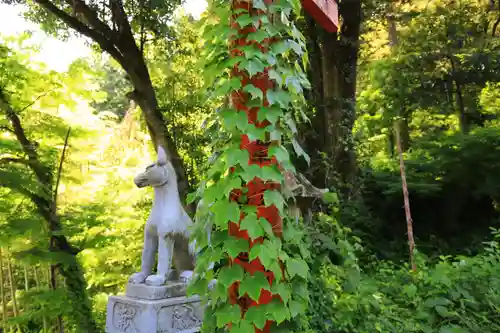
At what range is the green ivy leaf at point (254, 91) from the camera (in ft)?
5.66

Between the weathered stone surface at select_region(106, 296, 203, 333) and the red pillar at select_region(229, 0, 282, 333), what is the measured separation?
1.00m

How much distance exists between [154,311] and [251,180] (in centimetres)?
130

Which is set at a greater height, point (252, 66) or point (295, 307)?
point (252, 66)

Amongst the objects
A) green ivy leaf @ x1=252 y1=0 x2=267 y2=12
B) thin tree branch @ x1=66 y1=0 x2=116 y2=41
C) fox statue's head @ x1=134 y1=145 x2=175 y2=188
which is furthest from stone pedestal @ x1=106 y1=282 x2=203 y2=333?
thin tree branch @ x1=66 y1=0 x2=116 y2=41

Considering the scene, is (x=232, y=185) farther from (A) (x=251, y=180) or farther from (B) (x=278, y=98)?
(B) (x=278, y=98)

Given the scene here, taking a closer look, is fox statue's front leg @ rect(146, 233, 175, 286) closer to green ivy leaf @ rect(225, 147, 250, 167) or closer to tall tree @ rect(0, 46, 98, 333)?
green ivy leaf @ rect(225, 147, 250, 167)

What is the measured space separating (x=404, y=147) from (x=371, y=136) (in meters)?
0.92

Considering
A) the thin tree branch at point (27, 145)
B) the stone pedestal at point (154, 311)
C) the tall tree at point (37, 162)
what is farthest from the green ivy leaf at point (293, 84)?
the thin tree branch at point (27, 145)

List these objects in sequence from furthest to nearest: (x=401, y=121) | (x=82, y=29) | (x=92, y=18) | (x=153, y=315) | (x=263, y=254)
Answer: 1. (x=401, y=121)
2. (x=92, y=18)
3. (x=82, y=29)
4. (x=153, y=315)
5. (x=263, y=254)

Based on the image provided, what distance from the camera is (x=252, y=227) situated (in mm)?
1672

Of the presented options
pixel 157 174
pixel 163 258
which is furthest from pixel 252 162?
pixel 163 258

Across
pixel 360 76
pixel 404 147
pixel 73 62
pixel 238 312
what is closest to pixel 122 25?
pixel 73 62

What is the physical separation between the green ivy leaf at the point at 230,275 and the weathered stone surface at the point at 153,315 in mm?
1041

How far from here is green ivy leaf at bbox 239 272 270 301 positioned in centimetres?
168
